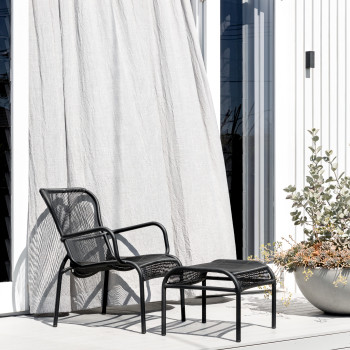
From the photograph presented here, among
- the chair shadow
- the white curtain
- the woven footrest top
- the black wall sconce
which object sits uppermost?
the black wall sconce

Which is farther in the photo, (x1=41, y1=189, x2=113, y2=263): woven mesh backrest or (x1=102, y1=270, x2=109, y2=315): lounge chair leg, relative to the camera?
(x1=102, y1=270, x2=109, y2=315): lounge chair leg

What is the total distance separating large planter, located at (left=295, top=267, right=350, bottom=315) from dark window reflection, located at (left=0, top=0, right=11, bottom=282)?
1621 mm

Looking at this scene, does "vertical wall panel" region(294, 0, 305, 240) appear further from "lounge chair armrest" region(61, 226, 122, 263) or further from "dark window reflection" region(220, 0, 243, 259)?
"lounge chair armrest" region(61, 226, 122, 263)

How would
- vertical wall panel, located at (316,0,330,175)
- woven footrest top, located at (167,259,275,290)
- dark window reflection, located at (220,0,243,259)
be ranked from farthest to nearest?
vertical wall panel, located at (316,0,330,175) < dark window reflection, located at (220,0,243,259) < woven footrest top, located at (167,259,275,290)

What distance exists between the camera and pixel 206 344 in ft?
11.6

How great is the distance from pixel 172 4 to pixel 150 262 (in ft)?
5.84

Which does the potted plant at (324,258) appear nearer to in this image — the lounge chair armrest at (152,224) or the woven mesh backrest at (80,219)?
the lounge chair armrest at (152,224)

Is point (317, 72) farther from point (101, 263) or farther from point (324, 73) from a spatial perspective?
point (101, 263)

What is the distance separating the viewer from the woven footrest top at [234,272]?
12.2ft

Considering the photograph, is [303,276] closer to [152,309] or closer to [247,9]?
[152,309]

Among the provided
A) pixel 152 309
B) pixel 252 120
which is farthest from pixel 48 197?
pixel 252 120

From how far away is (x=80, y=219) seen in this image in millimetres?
4496

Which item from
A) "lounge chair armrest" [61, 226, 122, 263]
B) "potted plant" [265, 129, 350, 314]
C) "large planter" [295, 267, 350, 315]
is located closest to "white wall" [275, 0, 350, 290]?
"potted plant" [265, 129, 350, 314]

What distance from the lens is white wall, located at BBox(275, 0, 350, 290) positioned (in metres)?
5.75
